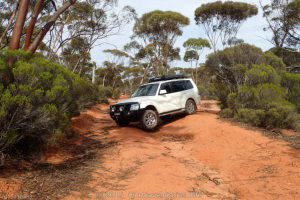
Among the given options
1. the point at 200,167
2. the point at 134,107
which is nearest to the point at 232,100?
the point at 134,107

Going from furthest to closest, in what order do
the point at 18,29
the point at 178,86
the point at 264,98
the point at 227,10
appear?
the point at 227,10 → the point at 178,86 → the point at 264,98 → the point at 18,29

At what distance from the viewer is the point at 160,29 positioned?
105 feet

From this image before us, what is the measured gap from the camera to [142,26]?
1291 inches

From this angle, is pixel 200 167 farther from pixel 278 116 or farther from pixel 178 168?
pixel 278 116

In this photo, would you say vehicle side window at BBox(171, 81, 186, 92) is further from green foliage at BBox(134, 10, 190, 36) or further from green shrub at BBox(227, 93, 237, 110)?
green foliage at BBox(134, 10, 190, 36)

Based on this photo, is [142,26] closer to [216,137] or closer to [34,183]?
[216,137]

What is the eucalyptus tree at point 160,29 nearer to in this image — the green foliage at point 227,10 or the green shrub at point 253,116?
the green foliage at point 227,10

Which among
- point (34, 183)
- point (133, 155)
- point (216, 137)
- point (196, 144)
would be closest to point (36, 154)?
point (34, 183)

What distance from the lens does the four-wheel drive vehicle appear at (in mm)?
10461

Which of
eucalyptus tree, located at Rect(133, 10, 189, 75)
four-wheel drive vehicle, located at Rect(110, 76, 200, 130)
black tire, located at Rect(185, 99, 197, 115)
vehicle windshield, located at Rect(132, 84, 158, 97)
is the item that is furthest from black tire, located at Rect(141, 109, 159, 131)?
eucalyptus tree, located at Rect(133, 10, 189, 75)

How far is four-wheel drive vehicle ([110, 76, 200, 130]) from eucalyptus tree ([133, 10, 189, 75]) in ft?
61.8

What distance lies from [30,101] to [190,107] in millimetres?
8175

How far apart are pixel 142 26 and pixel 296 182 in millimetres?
29355

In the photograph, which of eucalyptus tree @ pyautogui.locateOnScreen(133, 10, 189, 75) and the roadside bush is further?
eucalyptus tree @ pyautogui.locateOnScreen(133, 10, 189, 75)
